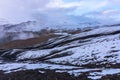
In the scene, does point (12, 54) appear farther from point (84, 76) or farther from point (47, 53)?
point (84, 76)

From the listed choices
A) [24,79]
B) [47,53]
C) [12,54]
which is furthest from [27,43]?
[24,79]

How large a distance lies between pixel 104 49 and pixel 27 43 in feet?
246

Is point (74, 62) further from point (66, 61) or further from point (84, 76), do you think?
point (84, 76)

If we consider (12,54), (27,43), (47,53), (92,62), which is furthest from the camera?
(27,43)

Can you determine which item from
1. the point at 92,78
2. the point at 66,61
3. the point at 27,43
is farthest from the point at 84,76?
the point at 27,43

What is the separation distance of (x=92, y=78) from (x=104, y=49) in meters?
22.6

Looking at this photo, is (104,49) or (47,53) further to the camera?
(47,53)

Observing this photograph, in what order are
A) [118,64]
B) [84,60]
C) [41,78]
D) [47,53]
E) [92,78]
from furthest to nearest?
[47,53], [84,60], [118,64], [41,78], [92,78]

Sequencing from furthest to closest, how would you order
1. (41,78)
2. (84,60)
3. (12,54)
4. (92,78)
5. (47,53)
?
1. (12,54)
2. (47,53)
3. (84,60)
4. (41,78)
5. (92,78)

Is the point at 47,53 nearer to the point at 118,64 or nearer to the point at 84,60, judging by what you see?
the point at 84,60

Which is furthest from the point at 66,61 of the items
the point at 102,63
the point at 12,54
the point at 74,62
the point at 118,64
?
the point at 12,54

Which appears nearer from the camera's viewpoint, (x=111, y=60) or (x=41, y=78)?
(x=41, y=78)

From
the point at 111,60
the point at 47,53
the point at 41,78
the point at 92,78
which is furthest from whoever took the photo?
the point at 47,53

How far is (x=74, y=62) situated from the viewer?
4406 centimetres
